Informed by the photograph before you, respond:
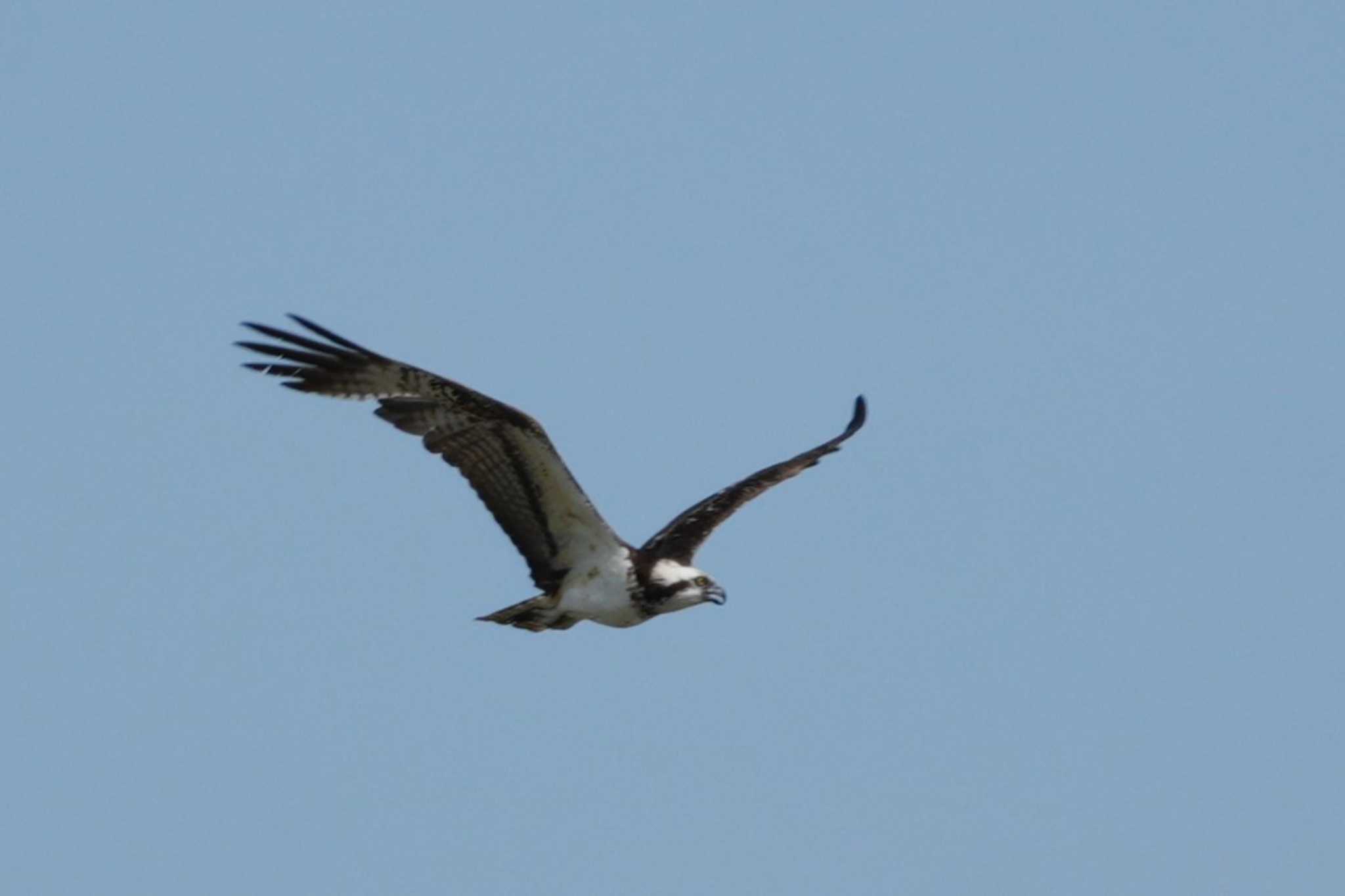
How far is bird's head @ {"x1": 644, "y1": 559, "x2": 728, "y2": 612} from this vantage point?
19.6m

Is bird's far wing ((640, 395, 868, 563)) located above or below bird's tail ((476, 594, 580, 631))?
above

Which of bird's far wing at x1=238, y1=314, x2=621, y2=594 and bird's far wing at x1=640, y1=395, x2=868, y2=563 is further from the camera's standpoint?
bird's far wing at x1=640, y1=395, x2=868, y2=563

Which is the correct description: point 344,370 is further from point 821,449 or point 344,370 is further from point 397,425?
point 821,449

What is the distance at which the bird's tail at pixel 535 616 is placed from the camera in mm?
19750

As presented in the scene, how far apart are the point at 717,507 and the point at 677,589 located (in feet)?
6.53

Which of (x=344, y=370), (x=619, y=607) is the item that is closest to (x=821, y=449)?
(x=619, y=607)

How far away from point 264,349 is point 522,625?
2919 mm

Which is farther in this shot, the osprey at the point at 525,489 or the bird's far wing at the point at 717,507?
the bird's far wing at the point at 717,507

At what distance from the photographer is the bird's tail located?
64.8 feet

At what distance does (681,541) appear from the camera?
20.8 meters

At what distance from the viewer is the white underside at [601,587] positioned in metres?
19.6

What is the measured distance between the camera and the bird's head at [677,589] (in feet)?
64.3

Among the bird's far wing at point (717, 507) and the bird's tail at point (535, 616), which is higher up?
the bird's far wing at point (717, 507)

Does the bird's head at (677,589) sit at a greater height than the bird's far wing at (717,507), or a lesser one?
lesser
